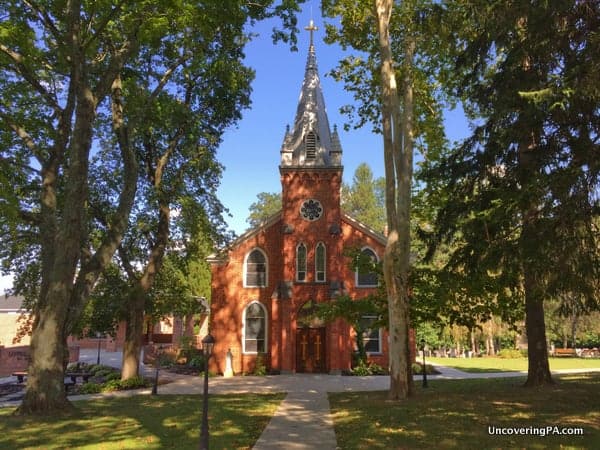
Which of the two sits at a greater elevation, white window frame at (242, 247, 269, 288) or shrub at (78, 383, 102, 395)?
white window frame at (242, 247, 269, 288)

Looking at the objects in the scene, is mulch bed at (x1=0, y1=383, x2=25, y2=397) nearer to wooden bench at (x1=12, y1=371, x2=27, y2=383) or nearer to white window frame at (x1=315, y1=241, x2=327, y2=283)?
wooden bench at (x1=12, y1=371, x2=27, y2=383)

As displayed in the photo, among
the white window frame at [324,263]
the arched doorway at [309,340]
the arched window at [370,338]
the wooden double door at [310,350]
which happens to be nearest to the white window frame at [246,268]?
the arched doorway at [309,340]

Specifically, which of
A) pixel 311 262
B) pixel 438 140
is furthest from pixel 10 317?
pixel 438 140

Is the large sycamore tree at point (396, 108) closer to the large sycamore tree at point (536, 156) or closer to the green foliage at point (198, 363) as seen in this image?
the large sycamore tree at point (536, 156)

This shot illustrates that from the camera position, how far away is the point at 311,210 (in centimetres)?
2583

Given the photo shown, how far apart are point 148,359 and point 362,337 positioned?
19316mm

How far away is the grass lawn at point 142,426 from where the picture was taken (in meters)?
8.71

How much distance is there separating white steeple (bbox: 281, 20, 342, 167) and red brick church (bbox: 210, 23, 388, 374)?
0.20 feet

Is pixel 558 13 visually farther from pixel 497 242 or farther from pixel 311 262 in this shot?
pixel 311 262

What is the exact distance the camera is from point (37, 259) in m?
21.7

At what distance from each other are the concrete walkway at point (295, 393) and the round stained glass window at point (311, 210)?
8379 millimetres

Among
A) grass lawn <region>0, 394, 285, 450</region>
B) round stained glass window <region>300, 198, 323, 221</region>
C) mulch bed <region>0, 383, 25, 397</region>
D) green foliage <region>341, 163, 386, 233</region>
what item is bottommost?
mulch bed <region>0, 383, 25, 397</region>

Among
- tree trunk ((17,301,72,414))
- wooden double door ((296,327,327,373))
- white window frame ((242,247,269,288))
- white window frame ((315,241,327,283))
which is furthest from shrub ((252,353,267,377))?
tree trunk ((17,301,72,414))

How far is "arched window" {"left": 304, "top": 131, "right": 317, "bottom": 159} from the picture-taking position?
26672 millimetres
